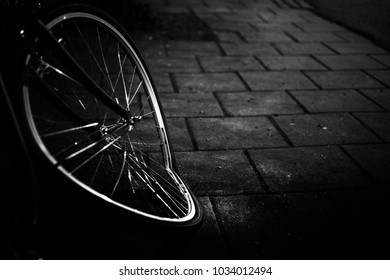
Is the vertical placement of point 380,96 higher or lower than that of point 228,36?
lower

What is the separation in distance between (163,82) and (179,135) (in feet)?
3.89

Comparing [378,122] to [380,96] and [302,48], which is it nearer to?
[380,96]

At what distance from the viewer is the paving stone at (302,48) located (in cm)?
488

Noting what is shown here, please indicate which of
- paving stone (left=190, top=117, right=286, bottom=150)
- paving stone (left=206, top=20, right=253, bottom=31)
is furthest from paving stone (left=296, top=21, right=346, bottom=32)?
paving stone (left=190, top=117, right=286, bottom=150)

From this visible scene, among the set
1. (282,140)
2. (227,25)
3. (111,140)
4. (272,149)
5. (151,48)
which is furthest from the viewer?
(227,25)

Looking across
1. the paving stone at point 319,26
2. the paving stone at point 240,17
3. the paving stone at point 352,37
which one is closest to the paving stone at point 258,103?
the paving stone at point 352,37

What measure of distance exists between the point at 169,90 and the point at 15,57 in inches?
96.7

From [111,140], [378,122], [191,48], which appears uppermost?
[111,140]

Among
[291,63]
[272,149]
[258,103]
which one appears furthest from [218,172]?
[291,63]

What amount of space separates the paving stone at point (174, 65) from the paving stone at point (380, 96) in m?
1.83

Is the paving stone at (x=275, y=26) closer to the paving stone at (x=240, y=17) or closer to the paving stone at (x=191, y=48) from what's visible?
the paving stone at (x=240, y=17)

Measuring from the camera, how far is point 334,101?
353cm

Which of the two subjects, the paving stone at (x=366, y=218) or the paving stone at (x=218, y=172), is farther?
the paving stone at (x=218, y=172)
